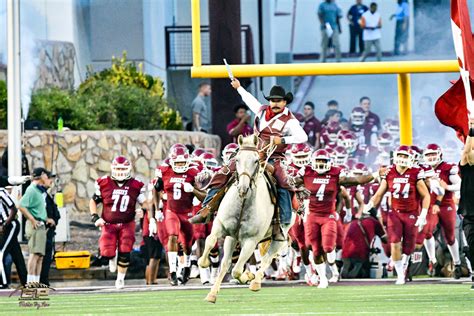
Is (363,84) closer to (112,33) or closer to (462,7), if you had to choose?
(112,33)

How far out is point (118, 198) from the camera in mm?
22094

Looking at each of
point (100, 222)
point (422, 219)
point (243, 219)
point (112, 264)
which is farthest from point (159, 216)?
point (243, 219)

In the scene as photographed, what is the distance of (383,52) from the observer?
96.1ft

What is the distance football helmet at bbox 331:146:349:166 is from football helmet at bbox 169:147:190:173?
5.59ft

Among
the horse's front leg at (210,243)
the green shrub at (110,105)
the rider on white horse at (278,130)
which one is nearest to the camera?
the horse's front leg at (210,243)

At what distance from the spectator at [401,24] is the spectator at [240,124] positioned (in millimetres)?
4599

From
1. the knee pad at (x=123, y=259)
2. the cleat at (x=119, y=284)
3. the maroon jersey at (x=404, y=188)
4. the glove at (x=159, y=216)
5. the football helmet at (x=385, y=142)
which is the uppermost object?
the football helmet at (x=385, y=142)

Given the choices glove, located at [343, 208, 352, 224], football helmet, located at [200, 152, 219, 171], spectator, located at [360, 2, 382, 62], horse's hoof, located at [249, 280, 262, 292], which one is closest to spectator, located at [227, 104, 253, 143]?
football helmet, located at [200, 152, 219, 171]

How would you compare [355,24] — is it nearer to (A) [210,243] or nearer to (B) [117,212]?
(B) [117,212]

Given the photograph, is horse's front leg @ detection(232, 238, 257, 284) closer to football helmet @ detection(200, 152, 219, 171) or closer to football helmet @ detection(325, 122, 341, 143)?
football helmet @ detection(200, 152, 219, 171)

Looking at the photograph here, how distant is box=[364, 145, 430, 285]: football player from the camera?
21878 mm

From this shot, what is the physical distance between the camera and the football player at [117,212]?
2191 centimetres

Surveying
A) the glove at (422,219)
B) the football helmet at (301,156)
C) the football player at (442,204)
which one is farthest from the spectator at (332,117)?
the glove at (422,219)

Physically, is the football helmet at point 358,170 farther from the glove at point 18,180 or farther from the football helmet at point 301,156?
the glove at point 18,180
